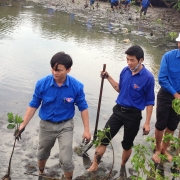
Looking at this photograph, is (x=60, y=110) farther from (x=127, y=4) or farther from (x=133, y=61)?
(x=127, y=4)

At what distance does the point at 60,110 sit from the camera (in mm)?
3744

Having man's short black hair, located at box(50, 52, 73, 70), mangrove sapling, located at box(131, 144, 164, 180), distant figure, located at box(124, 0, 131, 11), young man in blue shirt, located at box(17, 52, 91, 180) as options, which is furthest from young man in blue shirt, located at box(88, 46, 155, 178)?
distant figure, located at box(124, 0, 131, 11)

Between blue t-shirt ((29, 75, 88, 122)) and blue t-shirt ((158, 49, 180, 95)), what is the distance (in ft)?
4.19

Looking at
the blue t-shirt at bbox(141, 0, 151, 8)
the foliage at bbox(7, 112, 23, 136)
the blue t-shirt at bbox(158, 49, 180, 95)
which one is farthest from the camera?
the blue t-shirt at bbox(141, 0, 151, 8)

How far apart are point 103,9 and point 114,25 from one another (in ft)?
25.4

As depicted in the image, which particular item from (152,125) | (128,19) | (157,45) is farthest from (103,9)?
(152,125)

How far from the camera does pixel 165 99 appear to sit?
15.1 ft

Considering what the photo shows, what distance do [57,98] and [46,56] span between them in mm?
6629

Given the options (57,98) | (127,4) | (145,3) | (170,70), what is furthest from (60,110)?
(127,4)

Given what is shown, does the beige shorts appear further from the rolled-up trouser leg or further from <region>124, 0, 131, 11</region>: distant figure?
<region>124, 0, 131, 11</region>: distant figure

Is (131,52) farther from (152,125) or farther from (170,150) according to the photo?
(152,125)

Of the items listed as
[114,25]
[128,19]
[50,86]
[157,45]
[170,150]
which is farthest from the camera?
[128,19]

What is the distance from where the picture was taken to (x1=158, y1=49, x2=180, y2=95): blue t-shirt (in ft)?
14.6

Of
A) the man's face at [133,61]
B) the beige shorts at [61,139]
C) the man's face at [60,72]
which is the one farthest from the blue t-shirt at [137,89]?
the man's face at [60,72]
